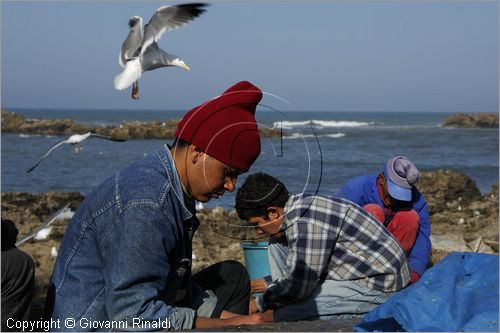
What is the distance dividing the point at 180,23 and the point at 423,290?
6.33 m

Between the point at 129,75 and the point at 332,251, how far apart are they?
14.9ft

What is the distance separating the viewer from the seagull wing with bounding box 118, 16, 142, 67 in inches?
335

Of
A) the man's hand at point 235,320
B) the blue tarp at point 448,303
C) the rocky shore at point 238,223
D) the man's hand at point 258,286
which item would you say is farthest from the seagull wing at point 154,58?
the blue tarp at point 448,303

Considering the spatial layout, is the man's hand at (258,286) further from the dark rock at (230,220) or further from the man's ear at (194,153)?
the man's ear at (194,153)

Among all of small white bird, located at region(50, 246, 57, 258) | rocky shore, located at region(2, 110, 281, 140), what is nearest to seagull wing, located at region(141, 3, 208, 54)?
small white bird, located at region(50, 246, 57, 258)

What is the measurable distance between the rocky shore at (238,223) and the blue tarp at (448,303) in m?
2.67

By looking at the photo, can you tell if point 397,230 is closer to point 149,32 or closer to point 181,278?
point 181,278

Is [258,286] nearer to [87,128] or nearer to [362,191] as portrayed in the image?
[362,191]

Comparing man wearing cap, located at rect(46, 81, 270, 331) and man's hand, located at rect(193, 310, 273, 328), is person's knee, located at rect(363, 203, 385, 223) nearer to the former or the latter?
man's hand, located at rect(193, 310, 273, 328)

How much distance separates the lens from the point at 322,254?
3699 mm

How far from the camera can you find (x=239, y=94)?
2805 mm

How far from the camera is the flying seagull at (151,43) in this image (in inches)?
309

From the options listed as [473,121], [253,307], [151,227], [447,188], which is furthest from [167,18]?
[473,121]

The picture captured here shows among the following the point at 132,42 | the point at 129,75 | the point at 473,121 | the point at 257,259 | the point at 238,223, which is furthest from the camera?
the point at 473,121
